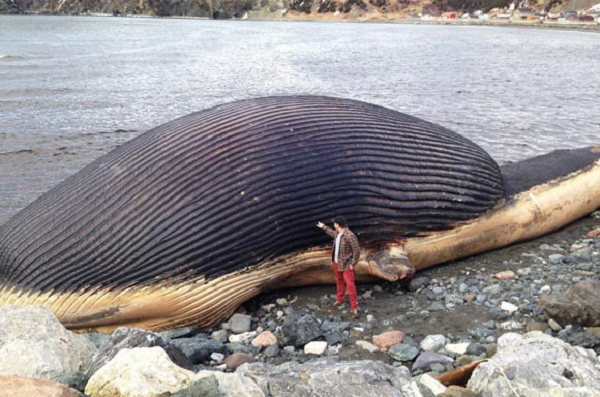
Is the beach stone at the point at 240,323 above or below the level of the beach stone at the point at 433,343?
below

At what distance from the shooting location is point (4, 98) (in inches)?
846

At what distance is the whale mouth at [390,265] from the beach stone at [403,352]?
1.18 metres

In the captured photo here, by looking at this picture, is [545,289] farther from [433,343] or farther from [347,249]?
[347,249]

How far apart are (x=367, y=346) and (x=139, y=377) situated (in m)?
2.50

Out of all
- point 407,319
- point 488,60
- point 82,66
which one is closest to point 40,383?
point 407,319

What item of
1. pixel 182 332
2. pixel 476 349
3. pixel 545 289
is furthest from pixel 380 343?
pixel 545 289

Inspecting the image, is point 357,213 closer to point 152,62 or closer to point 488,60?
point 152,62

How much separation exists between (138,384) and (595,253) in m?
6.25

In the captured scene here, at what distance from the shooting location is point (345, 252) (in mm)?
6621

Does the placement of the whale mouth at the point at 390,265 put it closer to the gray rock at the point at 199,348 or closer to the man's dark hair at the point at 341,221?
the man's dark hair at the point at 341,221

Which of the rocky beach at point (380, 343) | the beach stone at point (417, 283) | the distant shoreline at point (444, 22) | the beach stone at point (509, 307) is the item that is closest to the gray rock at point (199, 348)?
the rocky beach at point (380, 343)

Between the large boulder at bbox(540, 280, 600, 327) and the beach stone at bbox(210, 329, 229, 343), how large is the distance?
3.21 m

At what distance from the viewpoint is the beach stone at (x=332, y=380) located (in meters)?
4.32

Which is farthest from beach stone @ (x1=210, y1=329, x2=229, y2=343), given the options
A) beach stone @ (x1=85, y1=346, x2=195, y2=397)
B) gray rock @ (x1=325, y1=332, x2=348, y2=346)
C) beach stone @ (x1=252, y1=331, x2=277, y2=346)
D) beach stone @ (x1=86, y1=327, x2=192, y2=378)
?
beach stone @ (x1=85, y1=346, x2=195, y2=397)
